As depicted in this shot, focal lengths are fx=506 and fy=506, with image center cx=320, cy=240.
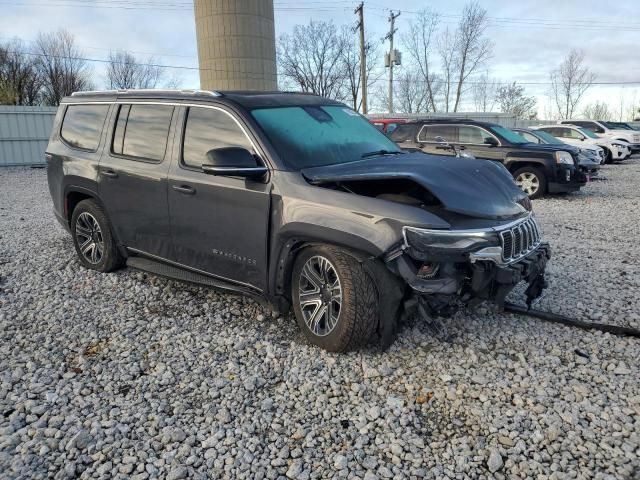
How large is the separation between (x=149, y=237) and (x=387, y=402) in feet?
9.15

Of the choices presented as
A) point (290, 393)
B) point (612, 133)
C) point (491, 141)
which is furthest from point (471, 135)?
point (612, 133)

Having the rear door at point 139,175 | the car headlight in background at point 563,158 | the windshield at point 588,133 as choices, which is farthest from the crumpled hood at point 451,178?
the windshield at point 588,133

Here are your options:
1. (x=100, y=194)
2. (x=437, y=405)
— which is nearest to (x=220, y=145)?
(x=100, y=194)

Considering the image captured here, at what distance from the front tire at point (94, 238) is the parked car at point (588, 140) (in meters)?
19.2

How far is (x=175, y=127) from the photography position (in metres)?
4.47

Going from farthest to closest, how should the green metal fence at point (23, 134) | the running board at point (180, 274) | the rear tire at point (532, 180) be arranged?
the green metal fence at point (23, 134)
the rear tire at point (532, 180)
the running board at point (180, 274)

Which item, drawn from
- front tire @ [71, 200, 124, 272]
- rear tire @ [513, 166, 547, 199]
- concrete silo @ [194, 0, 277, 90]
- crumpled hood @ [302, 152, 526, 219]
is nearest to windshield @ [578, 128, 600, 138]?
rear tire @ [513, 166, 547, 199]

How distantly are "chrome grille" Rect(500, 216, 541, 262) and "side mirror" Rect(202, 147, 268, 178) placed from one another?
180 centimetres

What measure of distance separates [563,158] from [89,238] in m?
10.0

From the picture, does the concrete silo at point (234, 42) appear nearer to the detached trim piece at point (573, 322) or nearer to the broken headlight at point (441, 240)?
the detached trim piece at point (573, 322)

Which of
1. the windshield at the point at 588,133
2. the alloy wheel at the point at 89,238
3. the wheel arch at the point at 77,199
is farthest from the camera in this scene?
the windshield at the point at 588,133

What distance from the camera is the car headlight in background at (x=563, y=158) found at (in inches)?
446

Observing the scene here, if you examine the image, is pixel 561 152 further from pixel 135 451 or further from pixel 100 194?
pixel 135 451

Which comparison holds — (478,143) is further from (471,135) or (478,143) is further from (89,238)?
(89,238)
